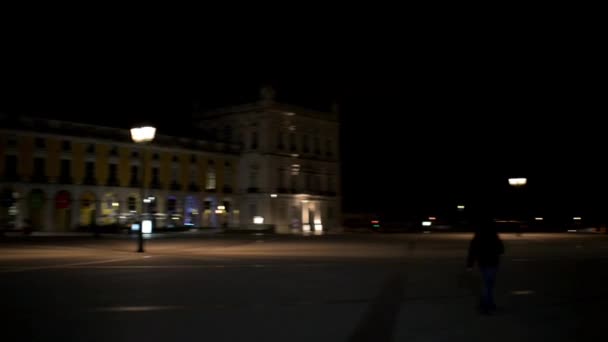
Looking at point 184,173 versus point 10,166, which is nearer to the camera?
point 10,166

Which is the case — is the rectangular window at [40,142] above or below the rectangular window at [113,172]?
above

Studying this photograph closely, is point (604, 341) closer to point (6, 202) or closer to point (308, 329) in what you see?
point (308, 329)

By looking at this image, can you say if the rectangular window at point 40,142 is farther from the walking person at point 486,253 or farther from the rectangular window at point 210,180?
the walking person at point 486,253

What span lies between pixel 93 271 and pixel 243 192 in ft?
234

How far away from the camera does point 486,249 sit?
38.4ft

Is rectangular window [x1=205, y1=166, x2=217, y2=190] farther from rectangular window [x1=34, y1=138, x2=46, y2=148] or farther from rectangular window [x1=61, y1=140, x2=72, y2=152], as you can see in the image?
rectangular window [x1=34, y1=138, x2=46, y2=148]

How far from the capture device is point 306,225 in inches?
3716

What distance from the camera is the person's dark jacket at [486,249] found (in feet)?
38.3

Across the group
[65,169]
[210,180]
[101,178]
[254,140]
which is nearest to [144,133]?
[65,169]

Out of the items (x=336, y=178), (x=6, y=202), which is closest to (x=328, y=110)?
(x=336, y=178)

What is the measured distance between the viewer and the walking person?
11.7 metres

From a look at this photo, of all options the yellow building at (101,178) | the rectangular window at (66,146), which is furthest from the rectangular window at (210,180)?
the rectangular window at (66,146)

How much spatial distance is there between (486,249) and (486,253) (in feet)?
0.22

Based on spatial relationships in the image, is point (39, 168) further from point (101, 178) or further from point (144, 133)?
point (144, 133)
